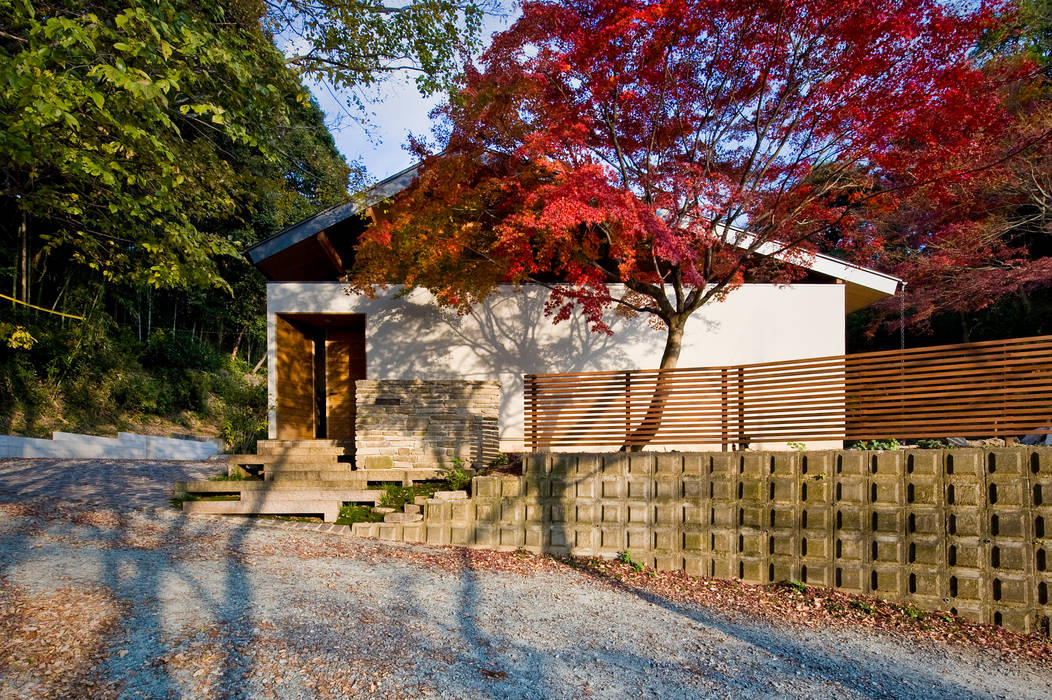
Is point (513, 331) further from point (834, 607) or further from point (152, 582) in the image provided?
point (152, 582)

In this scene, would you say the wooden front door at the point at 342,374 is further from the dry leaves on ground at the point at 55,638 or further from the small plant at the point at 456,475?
the dry leaves on ground at the point at 55,638

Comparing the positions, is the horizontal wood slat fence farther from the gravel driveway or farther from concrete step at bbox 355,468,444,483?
the gravel driveway

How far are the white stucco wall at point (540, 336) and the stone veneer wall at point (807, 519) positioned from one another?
318 cm

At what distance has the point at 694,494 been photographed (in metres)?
6.04

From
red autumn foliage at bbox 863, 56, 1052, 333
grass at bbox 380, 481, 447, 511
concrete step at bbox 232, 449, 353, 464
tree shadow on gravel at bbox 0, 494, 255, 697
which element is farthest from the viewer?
red autumn foliage at bbox 863, 56, 1052, 333

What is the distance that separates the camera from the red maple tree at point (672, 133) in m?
6.10

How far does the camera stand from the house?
9.38m

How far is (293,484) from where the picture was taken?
6699 mm

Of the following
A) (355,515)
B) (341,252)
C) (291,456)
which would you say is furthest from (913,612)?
(341,252)

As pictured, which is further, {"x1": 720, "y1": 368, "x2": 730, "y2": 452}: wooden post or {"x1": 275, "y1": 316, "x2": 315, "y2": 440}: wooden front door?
{"x1": 275, "y1": 316, "x2": 315, "y2": 440}: wooden front door

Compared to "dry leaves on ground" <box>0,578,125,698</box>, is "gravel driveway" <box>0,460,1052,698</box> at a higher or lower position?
lower

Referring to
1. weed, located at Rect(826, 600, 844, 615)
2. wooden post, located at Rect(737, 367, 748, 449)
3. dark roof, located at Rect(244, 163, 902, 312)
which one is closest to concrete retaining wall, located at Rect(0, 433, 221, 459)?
dark roof, located at Rect(244, 163, 902, 312)

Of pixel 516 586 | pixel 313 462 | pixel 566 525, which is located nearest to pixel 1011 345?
pixel 566 525

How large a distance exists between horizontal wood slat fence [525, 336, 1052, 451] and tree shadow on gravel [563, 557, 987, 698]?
2119mm
